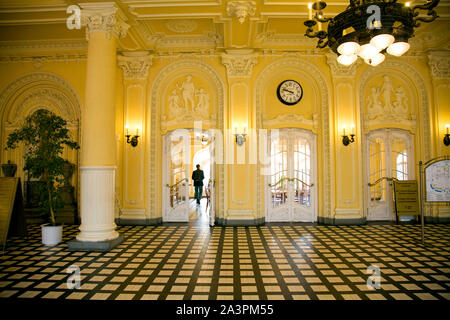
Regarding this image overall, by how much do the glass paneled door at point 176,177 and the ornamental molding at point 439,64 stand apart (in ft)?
23.1

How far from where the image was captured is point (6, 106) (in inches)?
333

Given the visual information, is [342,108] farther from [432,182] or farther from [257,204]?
[257,204]

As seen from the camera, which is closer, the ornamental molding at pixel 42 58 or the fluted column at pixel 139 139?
the fluted column at pixel 139 139

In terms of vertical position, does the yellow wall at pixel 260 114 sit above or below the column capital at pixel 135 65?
below

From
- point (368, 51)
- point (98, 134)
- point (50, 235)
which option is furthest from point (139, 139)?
point (368, 51)

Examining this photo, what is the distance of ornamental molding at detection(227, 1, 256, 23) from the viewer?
5.95 m

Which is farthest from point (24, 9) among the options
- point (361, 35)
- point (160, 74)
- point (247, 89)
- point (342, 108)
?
point (342, 108)

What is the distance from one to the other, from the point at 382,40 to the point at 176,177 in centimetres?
621

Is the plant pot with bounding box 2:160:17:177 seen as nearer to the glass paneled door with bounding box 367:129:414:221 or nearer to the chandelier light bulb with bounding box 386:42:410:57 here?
the chandelier light bulb with bounding box 386:42:410:57

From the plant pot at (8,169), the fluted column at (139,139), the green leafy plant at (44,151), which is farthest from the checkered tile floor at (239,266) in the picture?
the plant pot at (8,169)

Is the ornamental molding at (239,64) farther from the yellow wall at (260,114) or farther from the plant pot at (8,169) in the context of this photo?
the plant pot at (8,169)

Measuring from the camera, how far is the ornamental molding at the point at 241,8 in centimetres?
595
